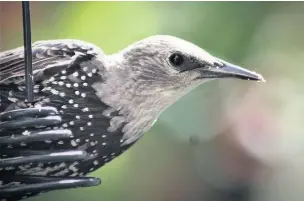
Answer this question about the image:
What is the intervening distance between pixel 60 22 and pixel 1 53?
171mm

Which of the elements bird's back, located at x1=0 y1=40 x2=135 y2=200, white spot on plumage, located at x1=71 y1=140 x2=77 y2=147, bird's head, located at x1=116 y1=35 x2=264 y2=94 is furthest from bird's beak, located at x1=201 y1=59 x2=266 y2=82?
white spot on plumage, located at x1=71 y1=140 x2=77 y2=147

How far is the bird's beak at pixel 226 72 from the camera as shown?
1203 mm

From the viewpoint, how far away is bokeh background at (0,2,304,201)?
127 cm

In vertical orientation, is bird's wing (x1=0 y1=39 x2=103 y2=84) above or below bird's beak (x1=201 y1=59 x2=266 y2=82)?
above

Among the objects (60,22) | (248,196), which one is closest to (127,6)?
(60,22)

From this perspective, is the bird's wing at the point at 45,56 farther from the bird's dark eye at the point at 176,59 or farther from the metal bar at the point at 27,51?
the bird's dark eye at the point at 176,59

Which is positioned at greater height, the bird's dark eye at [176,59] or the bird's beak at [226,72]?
the bird's dark eye at [176,59]

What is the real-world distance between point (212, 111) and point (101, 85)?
30 cm

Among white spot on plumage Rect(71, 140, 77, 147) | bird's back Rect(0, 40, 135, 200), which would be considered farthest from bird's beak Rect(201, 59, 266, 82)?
white spot on plumage Rect(71, 140, 77, 147)

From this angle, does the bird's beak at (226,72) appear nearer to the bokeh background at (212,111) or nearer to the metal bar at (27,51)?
the bokeh background at (212,111)

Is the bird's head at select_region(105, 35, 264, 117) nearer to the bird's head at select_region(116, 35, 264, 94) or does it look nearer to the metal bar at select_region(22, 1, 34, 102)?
the bird's head at select_region(116, 35, 264, 94)

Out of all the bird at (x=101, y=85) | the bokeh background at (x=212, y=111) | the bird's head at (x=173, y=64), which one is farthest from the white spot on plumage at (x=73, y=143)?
the bird's head at (x=173, y=64)

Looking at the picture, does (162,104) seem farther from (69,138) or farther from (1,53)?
(1,53)

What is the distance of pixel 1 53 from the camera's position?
49.4 inches
